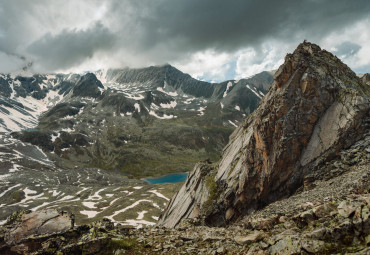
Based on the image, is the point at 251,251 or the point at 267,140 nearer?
the point at 251,251

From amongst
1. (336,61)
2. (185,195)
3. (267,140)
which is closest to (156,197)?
(185,195)

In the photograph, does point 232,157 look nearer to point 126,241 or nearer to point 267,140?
point 267,140

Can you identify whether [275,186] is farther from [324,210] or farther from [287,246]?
[287,246]

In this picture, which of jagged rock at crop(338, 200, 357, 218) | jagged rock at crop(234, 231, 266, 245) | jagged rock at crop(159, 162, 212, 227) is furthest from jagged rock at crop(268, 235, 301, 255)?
jagged rock at crop(159, 162, 212, 227)

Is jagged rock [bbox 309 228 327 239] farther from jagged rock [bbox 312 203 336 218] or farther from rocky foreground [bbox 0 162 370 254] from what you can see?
jagged rock [bbox 312 203 336 218]

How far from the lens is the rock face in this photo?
91.8ft

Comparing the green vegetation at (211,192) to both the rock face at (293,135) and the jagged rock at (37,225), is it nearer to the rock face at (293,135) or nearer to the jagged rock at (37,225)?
the rock face at (293,135)

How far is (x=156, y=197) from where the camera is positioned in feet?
378

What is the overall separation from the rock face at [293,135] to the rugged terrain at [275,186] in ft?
0.44

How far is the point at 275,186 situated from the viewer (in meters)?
30.8

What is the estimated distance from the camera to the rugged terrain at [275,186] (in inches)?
613

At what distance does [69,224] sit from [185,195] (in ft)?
73.5

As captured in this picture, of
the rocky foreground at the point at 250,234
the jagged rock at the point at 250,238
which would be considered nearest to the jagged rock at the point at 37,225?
the rocky foreground at the point at 250,234

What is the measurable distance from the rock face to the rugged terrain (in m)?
0.13
